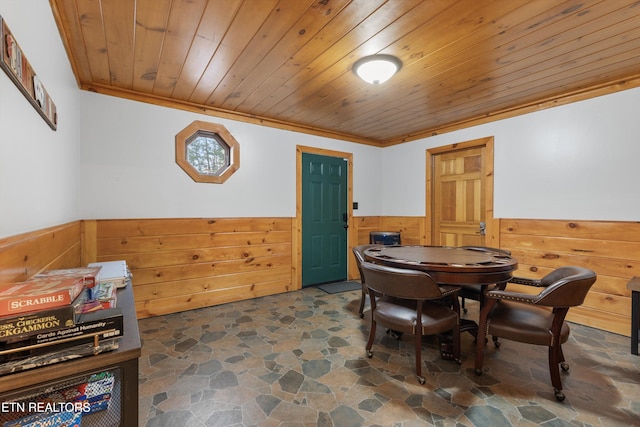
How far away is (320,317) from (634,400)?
2387mm

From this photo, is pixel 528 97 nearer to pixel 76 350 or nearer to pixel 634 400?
pixel 634 400

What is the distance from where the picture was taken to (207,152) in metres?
3.54

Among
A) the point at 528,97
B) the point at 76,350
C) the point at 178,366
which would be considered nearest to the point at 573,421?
the point at 76,350

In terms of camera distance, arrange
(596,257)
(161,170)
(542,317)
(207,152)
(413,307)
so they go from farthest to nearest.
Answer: (207,152), (161,170), (596,257), (413,307), (542,317)

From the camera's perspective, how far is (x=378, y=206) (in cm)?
510

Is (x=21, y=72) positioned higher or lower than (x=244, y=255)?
higher

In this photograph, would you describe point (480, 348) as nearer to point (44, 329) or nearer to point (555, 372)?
point (555, 372)

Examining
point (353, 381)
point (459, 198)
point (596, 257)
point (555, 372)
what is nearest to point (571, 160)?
point (596, 257)

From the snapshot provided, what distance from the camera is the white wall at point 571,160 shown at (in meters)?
2.71

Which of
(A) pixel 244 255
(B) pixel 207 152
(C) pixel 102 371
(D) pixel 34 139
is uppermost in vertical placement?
(B) pixel 207 152

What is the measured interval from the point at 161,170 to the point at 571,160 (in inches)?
175

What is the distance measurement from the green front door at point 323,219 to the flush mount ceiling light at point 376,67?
1.94 m

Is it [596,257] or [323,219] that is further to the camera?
[323,219]

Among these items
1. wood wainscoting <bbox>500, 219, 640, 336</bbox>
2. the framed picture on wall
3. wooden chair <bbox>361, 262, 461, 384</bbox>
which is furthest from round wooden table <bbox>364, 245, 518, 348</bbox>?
the framed picture on wall
